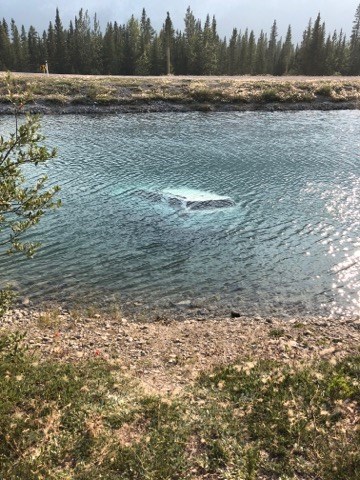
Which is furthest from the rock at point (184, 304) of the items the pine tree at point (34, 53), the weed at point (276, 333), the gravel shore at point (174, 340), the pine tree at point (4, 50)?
the pine tree at point (4, 50)

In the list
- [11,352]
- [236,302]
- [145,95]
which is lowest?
[236,302]

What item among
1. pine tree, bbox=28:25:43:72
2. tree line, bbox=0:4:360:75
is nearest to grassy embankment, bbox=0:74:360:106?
tree line, bbox=0:4:360:75

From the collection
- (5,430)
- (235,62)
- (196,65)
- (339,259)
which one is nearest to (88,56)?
(196,65)

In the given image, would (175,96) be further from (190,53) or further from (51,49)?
(51,49)

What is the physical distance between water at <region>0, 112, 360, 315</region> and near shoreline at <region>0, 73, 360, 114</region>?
21.3 meters

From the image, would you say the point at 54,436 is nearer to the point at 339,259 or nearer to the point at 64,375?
the point at 64,375

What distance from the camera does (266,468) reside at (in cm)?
852

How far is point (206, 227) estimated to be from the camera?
2494cm

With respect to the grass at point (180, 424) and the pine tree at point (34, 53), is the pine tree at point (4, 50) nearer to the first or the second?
the pine tree at point (34, 53)

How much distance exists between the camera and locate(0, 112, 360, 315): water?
18.3 m

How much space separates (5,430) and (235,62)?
161m

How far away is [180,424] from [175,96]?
66.9 metres

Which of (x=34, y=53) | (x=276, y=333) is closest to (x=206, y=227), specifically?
(x=276, y=333)

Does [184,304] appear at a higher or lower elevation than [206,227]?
lower
